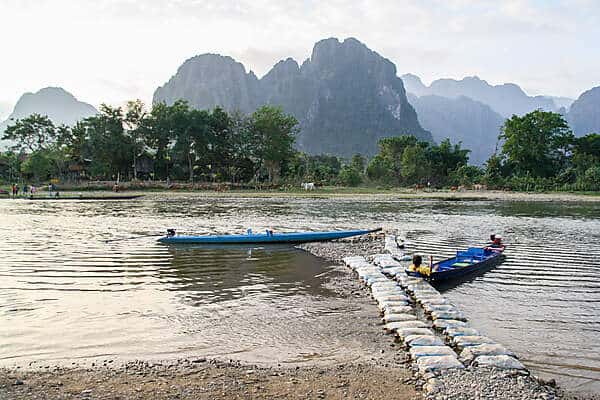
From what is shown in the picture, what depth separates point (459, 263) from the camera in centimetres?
1227

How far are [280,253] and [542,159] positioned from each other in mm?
55244

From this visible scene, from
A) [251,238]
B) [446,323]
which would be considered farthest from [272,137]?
[446,323]

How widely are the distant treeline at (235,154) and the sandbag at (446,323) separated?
164 feet

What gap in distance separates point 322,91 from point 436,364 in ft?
546

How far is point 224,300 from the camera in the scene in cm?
927

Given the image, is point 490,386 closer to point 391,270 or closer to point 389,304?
point 389,304

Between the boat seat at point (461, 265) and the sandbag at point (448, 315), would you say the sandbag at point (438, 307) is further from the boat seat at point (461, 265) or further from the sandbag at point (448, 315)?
the boat seat at point (461, 265)

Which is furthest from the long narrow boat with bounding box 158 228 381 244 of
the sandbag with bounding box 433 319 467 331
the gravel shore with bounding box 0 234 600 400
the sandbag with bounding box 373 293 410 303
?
the gravel shore with bounding box 0 234 600 400

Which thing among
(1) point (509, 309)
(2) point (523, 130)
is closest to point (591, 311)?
(1) point (509, 309)

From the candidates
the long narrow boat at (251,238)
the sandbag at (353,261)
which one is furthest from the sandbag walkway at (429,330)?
the long narrow boat at (251,238)

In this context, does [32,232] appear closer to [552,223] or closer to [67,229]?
[67,229]

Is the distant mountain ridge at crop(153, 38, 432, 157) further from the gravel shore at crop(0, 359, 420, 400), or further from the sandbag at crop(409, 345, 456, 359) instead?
the gravel shore at crop(0, 359, 420, 400)

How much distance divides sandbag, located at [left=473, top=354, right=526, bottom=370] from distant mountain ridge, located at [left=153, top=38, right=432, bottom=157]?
5538 inches

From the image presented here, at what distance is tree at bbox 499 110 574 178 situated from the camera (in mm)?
59312
